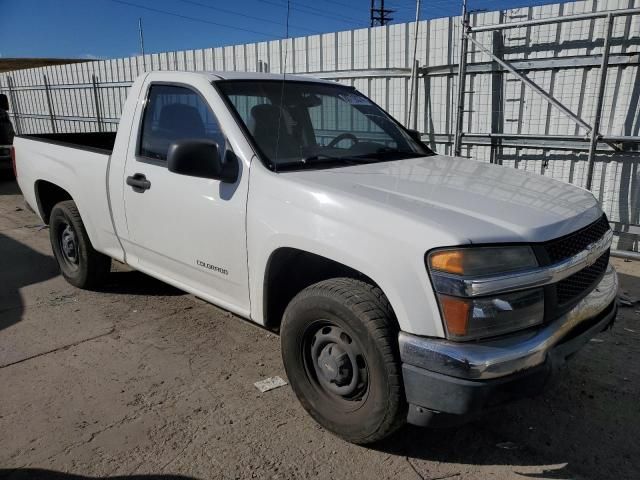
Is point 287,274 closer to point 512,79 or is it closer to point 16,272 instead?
point 16,272

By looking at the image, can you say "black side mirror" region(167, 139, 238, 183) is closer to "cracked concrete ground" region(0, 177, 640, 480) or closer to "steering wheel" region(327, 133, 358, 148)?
"steering wheel" region(327, 133, 358, 148)

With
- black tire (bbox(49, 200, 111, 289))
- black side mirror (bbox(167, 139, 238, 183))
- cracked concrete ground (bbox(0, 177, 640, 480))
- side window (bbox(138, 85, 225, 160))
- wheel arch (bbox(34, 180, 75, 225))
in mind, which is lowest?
cracked concrete ground (bbox(0, 177, 640, 480))

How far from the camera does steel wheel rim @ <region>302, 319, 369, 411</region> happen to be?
253 cm

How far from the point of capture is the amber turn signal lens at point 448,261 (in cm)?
210

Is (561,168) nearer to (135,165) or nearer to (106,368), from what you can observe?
(135,165)

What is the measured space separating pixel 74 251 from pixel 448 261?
3.91 meters

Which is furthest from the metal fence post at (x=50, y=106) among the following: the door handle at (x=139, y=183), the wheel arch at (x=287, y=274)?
the wheel arch at (x=287, y=274)

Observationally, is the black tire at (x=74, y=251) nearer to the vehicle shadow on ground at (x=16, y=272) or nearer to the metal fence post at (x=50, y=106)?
the vehicle shadow on ground at (x=16, y=272)

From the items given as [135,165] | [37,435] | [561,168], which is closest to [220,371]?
[37,435]

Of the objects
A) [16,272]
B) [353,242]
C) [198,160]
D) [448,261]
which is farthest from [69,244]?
[448,261]

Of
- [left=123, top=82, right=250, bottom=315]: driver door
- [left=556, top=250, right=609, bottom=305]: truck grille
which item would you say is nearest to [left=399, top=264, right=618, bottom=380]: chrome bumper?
[left=556, top=250, right=609, bottom=305]: truck grille

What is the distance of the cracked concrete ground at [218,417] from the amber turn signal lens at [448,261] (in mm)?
842

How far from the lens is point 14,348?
12.3 ft

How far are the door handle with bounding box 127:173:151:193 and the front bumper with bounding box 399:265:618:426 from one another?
2.18 meters
